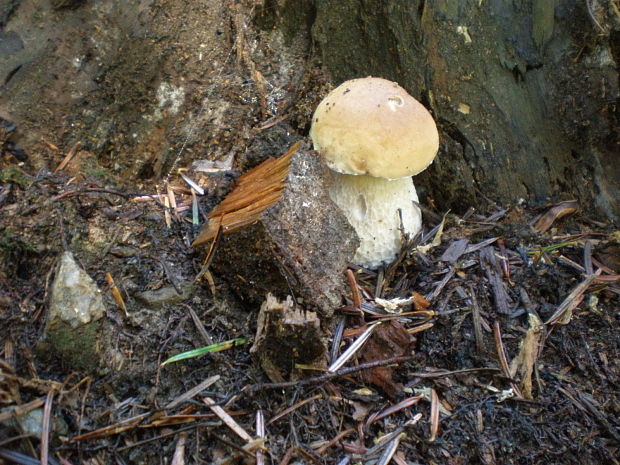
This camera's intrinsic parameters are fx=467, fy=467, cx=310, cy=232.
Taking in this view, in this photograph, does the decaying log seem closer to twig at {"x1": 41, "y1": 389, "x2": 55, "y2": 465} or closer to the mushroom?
the mushroom

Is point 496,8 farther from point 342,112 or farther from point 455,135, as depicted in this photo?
point 342,112

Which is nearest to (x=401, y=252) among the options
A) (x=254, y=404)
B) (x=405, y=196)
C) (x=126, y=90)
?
(x=405, y=196)

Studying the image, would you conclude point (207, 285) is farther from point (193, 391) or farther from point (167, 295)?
point (193, 391)

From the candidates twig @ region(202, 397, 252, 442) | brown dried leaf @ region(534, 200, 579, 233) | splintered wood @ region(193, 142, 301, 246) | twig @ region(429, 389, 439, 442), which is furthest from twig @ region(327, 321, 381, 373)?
brown dried leaf @ region(534, 200, 579, 233)

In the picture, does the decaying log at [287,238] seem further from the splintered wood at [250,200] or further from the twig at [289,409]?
the twig at [289,409]

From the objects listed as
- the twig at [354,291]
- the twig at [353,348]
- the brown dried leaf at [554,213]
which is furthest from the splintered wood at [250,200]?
the brown dried leaf at [554,213]

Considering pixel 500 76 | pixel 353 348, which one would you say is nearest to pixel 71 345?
pixel 353 348
